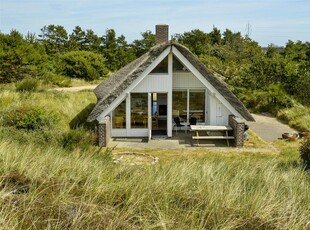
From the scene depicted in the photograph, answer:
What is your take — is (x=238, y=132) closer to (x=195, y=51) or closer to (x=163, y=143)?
(x=163, y=143)

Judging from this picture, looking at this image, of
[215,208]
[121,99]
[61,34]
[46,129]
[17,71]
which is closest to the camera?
[215,208]

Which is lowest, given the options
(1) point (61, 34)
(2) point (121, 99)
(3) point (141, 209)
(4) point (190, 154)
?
(4) point (190, 154)

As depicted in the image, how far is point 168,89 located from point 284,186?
1016cm

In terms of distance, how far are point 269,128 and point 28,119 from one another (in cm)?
→ 1261

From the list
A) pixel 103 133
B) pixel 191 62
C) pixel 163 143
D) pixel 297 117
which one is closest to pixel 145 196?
pixel 103 133

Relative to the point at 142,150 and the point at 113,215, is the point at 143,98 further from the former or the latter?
the point at 113,215

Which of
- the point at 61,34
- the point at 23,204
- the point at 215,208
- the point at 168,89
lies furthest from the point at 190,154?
the point at 61,34

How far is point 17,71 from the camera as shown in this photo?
29234mm

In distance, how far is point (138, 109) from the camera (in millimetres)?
15445

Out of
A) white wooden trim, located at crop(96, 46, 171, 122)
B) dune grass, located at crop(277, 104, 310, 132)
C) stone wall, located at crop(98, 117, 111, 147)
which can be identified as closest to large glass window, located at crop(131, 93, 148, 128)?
white wooden trim, located at crop(96, 46, 171, 122)

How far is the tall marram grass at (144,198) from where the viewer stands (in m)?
3.97

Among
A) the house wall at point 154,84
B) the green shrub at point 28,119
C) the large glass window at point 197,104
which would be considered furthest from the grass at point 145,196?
the large glass window at point 197,104

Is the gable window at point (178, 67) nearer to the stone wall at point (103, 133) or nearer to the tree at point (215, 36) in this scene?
the stone wall at point (103, 133)

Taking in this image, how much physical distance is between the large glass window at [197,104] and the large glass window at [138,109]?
242cm
